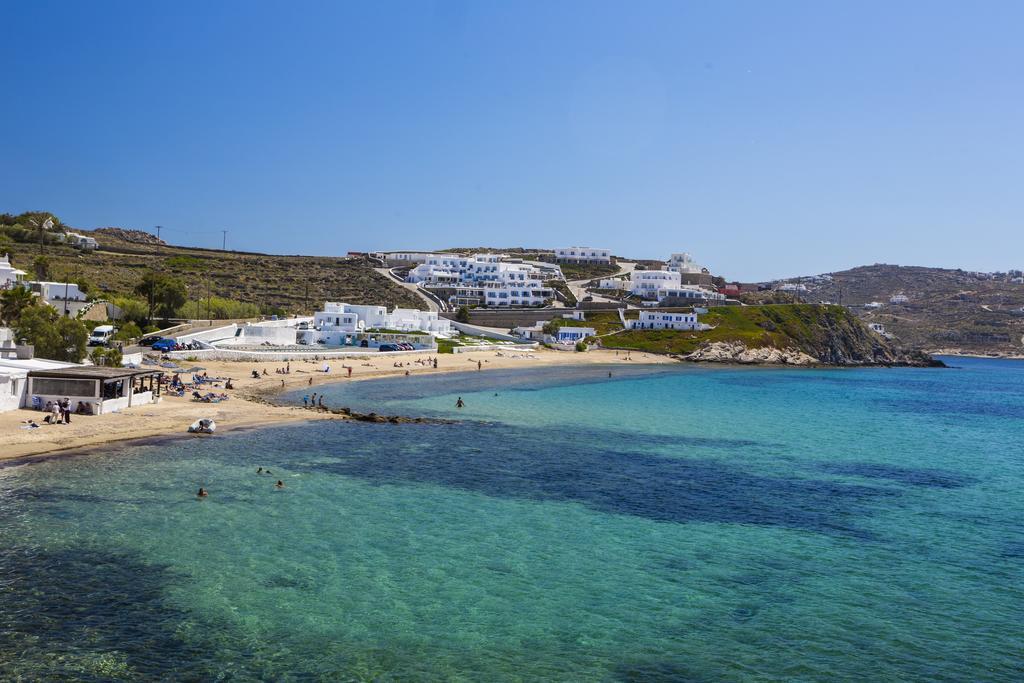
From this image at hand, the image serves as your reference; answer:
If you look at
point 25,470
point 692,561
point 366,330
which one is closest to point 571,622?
point 692,561

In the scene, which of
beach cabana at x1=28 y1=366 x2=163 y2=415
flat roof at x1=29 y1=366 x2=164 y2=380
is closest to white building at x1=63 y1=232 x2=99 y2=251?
flat roof at x1=29 y1=366 x2=164 y2=380

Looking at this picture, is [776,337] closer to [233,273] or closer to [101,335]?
[233,273]

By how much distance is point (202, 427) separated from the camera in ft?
136

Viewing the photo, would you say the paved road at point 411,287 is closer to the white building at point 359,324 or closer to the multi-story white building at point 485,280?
the multi-story white building at point 485,280

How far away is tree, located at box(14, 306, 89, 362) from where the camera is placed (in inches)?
1991

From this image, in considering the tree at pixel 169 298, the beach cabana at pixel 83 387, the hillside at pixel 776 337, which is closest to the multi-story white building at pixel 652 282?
the hillside at pixel 776 337

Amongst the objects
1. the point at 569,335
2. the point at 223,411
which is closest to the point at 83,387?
the point at 223,411

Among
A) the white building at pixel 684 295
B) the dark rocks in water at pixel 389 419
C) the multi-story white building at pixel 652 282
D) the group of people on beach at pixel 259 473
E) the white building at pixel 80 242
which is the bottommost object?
the group of people on beach at pixel 259 473

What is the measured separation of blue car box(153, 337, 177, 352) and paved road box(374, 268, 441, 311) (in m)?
65.4

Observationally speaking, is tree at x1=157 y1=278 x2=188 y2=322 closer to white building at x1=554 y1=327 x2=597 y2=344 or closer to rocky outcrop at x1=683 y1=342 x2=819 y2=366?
white building at x1=554 y1=327 x2=597 y2=344

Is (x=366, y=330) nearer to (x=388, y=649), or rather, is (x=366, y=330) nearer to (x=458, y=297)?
(x=458, y=297)

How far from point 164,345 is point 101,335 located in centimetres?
547

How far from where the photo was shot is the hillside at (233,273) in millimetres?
108812

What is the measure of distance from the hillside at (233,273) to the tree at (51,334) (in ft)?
127
